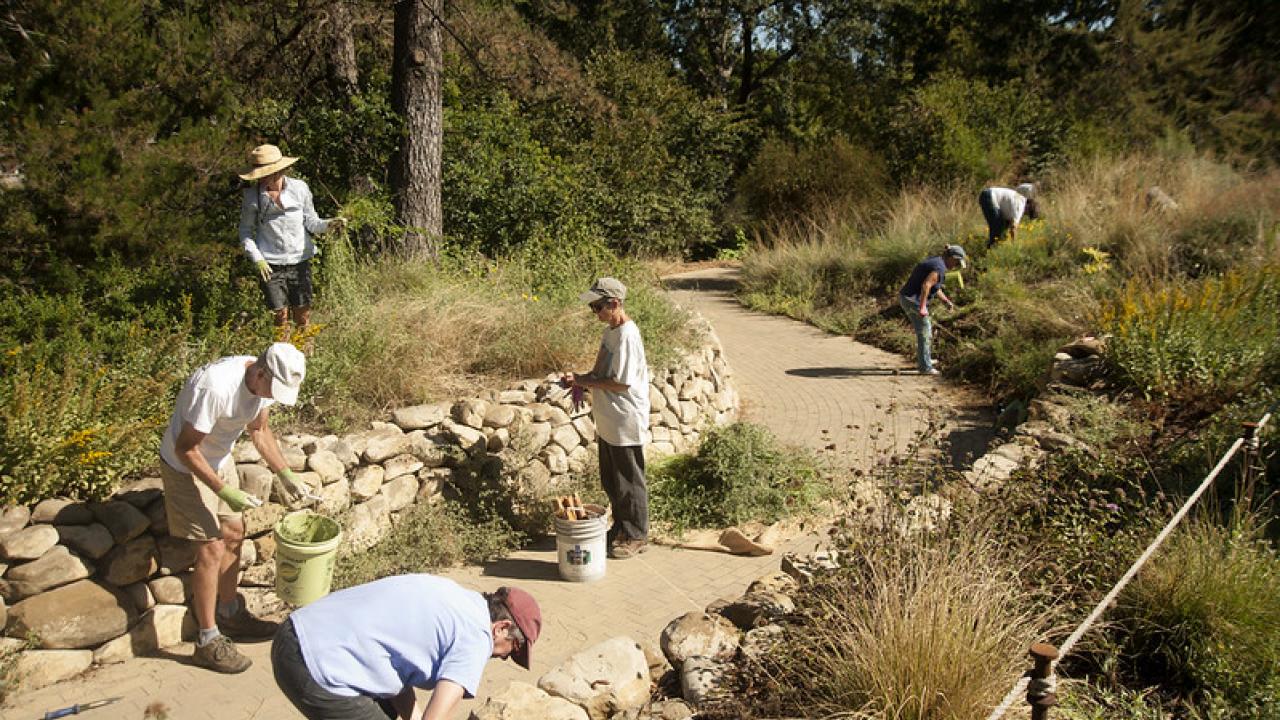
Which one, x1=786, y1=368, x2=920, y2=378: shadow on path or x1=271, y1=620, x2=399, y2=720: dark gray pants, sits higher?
x1=271, y1=620, x2=399, y2=720: dark gray pants

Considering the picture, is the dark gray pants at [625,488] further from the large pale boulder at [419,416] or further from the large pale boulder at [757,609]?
the large pale boulder at [757,609]

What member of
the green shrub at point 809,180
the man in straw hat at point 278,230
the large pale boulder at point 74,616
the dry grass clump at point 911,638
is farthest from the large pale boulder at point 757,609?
the green shrub at point 809,180

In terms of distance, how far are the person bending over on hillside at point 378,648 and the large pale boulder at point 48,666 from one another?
226cm

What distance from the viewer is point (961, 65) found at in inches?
896

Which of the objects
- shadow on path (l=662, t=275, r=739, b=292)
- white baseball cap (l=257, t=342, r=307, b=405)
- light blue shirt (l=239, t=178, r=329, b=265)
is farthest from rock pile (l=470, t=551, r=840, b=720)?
shadow on path (l=662, t=275, r=739, b=292)

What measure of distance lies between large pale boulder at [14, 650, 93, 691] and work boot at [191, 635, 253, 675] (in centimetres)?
56

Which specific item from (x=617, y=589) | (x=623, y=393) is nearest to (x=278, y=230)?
(x=623, y=393)

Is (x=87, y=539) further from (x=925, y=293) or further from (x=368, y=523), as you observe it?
(x=925, y=293)

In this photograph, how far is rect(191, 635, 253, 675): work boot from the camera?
4.75 metres

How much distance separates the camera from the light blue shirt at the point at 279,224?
7.07 m

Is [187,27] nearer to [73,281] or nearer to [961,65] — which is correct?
[73,281]

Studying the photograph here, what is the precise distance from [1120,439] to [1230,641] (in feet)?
9.43

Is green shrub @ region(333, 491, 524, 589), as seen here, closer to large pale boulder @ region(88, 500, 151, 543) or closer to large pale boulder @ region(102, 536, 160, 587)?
large pale boulder @ region(102, 536, 160, 587)

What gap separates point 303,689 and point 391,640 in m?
0.33
